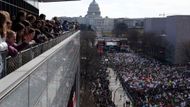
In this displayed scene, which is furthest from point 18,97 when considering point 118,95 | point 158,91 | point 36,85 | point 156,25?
point 156,25

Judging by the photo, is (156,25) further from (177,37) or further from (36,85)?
(36,85)

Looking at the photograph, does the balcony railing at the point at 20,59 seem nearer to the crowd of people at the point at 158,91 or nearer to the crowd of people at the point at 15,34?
the crowd of people at the point at 15,34

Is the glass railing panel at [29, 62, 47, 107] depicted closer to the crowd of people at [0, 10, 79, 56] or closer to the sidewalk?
the crowd of people at [0, 10, 79, 56]

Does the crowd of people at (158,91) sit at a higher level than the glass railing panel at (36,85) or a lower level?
lower

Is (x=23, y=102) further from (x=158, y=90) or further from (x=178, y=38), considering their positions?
(x=178, y=38)

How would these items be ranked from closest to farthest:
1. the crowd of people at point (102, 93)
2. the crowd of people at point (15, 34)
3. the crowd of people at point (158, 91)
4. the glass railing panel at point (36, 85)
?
1. the crowd of people at point (15, 34)
2. the glass railing panel at point (36, 85)
3. the crowd of people at point (158, 91)
4. the crowd of people at point (102, 93)

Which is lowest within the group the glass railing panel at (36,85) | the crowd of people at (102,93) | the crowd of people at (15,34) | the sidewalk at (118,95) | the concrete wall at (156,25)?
the sidewalk at (118,95)

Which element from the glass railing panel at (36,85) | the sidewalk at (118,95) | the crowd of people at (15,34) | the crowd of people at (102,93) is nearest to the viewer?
the crowd of people at (15,34)

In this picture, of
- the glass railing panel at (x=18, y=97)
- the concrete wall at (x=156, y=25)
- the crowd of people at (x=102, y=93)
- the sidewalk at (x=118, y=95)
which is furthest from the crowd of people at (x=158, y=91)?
the concrete wall at (x=156, y=25)

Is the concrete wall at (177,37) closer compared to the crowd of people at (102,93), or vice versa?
the crowd of people at (102,93)

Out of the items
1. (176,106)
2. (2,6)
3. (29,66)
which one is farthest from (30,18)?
(176,106)

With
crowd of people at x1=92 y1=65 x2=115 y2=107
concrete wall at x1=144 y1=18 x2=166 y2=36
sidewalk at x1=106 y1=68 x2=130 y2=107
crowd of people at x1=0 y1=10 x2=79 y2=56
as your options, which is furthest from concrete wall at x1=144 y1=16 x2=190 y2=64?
crowd of people at x1=0 y1=10 x2=79 y2=56
